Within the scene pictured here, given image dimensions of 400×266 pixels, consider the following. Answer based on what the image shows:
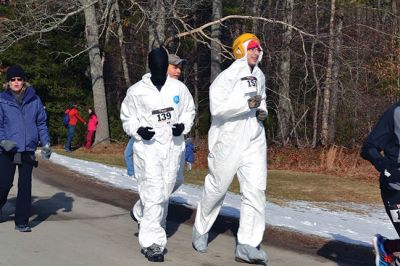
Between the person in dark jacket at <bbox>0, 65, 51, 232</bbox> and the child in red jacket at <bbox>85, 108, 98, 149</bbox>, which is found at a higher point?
the person in dark jacket at <bbox>0, 65, 51, 232</bbox>

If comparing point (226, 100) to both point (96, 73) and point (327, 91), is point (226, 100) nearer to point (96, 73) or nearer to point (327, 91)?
point (327, 91)

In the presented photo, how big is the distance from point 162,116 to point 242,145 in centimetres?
90

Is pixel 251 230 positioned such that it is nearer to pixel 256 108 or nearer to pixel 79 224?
pixel 256 108

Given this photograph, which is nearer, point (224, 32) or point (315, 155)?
point (315, 155)

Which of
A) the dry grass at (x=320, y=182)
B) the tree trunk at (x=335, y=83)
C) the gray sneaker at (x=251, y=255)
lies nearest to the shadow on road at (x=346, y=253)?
the gray sneaker at (x=251, y=255)

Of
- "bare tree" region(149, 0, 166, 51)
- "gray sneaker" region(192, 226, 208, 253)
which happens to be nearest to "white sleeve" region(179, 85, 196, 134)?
"gray sneaker" region(192, 226, 208, 253)

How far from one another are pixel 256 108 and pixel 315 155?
1853 cm

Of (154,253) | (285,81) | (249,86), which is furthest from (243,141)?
(285,81)

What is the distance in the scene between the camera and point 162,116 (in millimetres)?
7434

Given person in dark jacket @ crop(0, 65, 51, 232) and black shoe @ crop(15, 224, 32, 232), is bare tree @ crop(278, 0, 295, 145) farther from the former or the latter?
black shoe @ crop(15, 224, 32, 232)

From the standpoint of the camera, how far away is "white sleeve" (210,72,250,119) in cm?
718

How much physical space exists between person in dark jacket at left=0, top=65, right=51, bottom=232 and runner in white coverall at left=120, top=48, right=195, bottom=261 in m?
1.50

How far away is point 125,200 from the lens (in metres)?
11.2

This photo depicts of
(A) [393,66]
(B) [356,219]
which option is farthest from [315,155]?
(B) [356,219]
